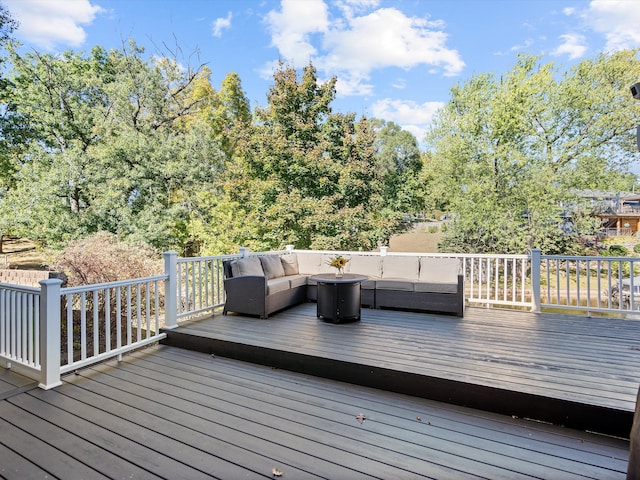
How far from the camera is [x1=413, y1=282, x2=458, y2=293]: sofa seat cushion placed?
4.70 meters

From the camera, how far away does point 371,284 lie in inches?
205

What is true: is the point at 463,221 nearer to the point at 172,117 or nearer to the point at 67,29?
the point at 172,117

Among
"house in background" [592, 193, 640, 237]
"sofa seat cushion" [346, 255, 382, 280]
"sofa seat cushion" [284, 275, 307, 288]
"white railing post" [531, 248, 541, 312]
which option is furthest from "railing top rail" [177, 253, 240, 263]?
"house in background" [592, 193, 640, 237]

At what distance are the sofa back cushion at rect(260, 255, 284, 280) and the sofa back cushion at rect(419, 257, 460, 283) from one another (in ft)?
7.48

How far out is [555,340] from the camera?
356 cm

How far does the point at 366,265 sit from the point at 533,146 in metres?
9.68

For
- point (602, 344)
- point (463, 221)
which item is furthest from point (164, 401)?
point (463, 221)

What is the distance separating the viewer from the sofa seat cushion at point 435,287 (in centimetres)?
470

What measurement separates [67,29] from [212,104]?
5087 millimetres

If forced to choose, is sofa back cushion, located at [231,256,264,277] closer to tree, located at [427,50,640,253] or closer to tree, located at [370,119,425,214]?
tree, located at [427,50,640,253]

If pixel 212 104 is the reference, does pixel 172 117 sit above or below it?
below

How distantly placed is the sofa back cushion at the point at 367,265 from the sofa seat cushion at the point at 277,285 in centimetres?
117

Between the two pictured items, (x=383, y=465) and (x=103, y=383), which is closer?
(x=383, y=465)

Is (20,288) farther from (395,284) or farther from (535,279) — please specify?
(535,279)
